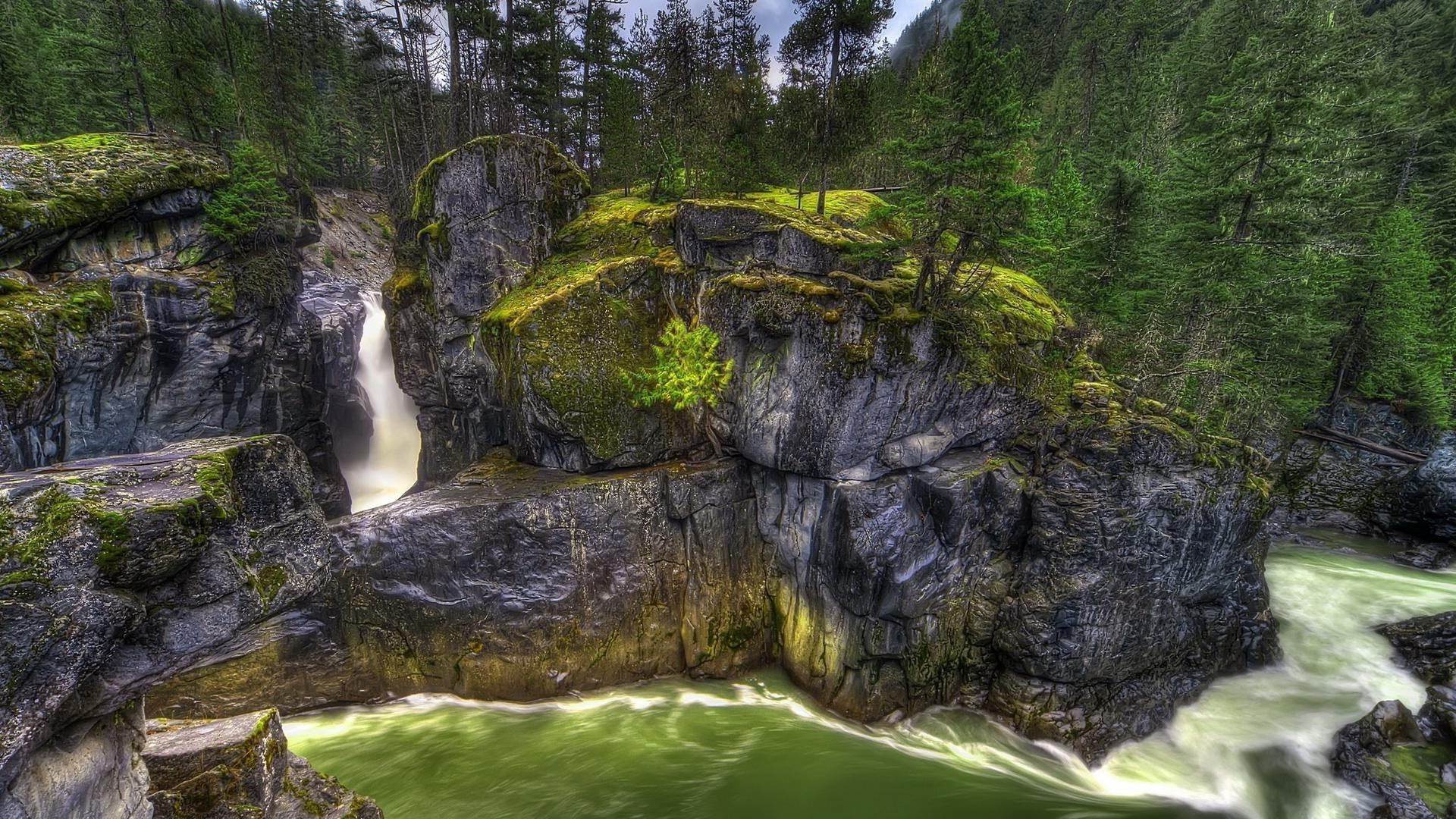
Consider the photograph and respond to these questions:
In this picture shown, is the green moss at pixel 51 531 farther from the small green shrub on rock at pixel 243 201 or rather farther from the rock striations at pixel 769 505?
the small green shrub on rock at pixel 243 201

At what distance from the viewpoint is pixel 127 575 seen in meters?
3.99

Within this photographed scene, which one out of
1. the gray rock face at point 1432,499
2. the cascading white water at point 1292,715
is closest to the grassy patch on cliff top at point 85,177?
the cascading white water at point 1292,715

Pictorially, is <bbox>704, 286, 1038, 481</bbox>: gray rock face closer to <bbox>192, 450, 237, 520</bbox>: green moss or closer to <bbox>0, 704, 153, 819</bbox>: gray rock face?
<bbox>192, 450, 237, 520</bbox>: green moss

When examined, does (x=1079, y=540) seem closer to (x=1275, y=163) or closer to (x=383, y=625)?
(x=1275, y=163)

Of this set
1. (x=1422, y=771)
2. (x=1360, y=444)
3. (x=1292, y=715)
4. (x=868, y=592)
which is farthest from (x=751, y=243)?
(x=1360, y=444)

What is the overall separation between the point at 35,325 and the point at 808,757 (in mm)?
20537

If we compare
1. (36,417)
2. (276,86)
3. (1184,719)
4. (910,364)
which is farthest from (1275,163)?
(276,86)

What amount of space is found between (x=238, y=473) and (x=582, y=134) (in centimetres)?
2459

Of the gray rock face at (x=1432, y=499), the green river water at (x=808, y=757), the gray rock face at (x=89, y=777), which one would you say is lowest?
the green river water at (x=808, y=757)

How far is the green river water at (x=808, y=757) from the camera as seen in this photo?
978cm

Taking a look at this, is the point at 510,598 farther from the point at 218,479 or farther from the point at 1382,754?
the point at 1382,754

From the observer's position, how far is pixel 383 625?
1184 cm

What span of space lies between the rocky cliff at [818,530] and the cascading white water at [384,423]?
10.3 metres

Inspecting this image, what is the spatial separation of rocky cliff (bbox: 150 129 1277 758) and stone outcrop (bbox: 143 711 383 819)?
19.3 ft
